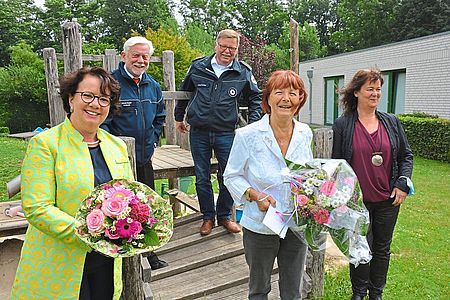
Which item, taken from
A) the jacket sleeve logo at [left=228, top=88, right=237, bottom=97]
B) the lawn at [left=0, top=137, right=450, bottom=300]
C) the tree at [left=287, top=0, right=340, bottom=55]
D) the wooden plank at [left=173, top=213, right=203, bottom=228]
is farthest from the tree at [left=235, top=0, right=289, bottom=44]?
the jacket sleeve logo at [left=228, top=88, right=237, bottom=97]

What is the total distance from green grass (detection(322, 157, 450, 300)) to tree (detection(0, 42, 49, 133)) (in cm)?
1770

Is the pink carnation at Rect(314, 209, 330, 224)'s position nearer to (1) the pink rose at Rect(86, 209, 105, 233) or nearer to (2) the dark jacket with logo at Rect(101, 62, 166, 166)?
(1) the pink rose at Rect(86, 209, 105, 233)

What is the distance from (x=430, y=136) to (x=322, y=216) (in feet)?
33.4

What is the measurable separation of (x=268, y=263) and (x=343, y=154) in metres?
1.02

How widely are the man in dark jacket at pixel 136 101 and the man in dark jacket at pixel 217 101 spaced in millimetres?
479

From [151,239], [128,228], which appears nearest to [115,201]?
[128,228]

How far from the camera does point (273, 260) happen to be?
2457 mm

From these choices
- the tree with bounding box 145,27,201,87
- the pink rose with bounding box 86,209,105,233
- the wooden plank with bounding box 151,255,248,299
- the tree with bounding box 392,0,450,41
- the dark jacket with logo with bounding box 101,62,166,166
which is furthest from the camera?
the tree with bounding box 392,0,450,41

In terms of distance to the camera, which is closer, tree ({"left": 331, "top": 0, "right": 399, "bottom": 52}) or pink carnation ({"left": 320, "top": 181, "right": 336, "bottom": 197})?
pink carnation ({"left": 320, "top": 181, "right": 336, "bottom": 197})

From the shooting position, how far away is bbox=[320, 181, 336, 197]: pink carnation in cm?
212

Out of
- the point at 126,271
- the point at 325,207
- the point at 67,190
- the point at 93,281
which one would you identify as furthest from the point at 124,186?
the point at 325,207

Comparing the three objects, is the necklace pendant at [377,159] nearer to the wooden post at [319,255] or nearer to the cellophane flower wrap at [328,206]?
the wooden post at [319,255]

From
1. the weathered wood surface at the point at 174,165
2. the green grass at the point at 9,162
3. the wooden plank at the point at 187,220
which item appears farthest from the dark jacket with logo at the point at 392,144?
the green grass at the point at 9,162

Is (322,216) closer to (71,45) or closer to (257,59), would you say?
(71,45)
